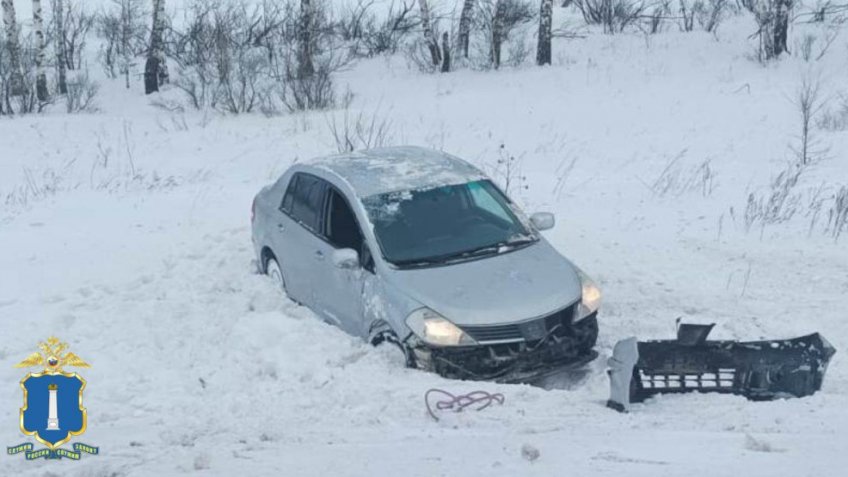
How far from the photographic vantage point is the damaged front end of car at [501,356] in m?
6.27

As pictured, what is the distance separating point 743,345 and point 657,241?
13.6 ft

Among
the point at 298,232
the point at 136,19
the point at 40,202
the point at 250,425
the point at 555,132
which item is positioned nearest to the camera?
the point at 250,425

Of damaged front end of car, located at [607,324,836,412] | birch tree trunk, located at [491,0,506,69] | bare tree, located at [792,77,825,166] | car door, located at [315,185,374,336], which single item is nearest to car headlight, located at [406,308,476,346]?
car door, located at [315,185,374,336]

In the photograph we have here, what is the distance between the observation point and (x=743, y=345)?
6.09 m

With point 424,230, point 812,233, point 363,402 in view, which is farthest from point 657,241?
point 363,402

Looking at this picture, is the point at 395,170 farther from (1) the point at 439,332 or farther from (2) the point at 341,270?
(1) the point at 439,332

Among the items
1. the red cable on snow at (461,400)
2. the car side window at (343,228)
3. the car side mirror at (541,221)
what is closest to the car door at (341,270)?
the car side window at (343,228)

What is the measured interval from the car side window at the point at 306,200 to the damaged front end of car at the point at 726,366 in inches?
118

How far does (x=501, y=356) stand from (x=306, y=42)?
1592 centimetres

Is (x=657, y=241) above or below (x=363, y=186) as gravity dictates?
below

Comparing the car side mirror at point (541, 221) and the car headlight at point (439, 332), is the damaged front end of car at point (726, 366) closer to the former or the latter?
the car headlight at point (439, 332)

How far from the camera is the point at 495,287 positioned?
21.5 ft

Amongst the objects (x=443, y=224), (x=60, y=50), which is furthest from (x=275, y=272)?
(x=60, y=50)

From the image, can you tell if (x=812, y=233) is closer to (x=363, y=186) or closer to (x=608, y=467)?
(x=363, y=186)
